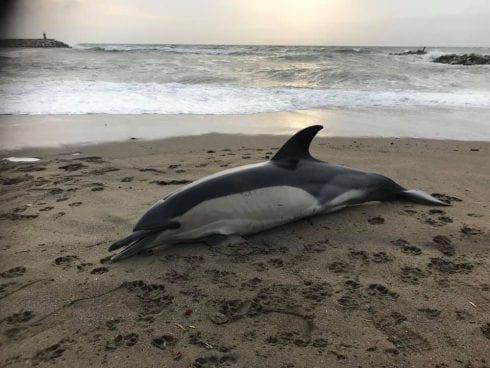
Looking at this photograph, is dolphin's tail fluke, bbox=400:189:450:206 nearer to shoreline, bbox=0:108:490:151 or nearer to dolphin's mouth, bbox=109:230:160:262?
dolphin's mouth, bbox=109:230:160:262

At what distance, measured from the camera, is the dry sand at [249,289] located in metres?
2.66

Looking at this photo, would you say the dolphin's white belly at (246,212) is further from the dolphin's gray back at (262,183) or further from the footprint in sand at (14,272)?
the footprint in sand at (14,272)

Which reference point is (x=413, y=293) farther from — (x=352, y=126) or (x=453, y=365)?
(x=352, y=126)

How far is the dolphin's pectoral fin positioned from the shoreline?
16.6ft

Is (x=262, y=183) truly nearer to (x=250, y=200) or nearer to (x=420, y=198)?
(x=250, y=200)

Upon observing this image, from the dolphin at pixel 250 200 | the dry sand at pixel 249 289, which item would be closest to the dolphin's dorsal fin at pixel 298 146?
the dolphin at pixel 250 200

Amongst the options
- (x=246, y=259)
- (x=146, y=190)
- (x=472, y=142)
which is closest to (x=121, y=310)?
(x=246, y=259)

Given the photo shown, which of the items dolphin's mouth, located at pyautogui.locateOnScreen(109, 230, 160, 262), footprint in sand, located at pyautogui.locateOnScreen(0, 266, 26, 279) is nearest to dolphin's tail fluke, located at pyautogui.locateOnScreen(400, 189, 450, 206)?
dolphin's mouth, located at pyautogui.locateOnScreen(109, 230, 160, 262)

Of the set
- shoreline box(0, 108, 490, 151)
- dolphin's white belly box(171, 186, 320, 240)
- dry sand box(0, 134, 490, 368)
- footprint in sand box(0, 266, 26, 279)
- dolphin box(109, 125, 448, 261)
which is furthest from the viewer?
shoreline box(0, 108, 490, 151)

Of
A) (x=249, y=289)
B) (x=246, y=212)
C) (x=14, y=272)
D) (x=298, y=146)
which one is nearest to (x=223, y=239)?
(x=246, y=212)

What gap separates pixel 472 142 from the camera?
856cm

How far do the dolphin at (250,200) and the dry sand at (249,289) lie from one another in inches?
5.1

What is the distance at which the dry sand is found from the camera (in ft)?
8.73

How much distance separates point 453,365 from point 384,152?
5477mm
